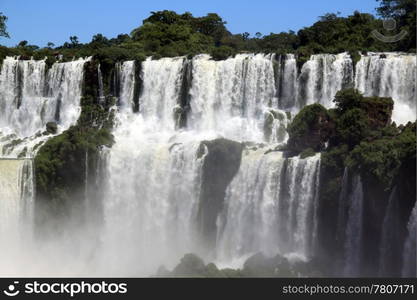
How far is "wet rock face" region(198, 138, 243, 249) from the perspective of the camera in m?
36.7

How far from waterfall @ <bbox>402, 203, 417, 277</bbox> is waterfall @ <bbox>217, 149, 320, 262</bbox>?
5.08 meters

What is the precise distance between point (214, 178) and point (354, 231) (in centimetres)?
794

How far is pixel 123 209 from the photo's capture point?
3966cm

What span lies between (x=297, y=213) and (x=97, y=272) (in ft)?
31.3

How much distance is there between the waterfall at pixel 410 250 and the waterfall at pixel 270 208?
16.7 ft

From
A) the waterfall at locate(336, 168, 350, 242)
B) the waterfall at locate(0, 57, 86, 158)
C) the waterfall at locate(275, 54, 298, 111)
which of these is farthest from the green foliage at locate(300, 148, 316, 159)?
the waterfall at locate(0, 57, 86, 158)

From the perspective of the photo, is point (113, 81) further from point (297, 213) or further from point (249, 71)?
point (297, 213)

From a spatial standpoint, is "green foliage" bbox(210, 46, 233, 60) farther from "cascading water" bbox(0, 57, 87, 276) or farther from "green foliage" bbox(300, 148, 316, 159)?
"green foliage" bbox(300, 148, 316, 159)

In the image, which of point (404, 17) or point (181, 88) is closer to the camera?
point (181, 88)

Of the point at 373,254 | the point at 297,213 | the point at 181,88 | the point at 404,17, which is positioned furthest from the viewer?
the point at 404,17

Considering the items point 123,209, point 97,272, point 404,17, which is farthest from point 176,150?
point 404,17

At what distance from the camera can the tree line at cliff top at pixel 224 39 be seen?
149ft

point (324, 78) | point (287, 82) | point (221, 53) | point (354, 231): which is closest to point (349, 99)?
point (354, 231)

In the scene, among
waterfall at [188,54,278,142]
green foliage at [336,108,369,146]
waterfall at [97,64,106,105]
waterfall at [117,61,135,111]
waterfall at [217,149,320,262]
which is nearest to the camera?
Result: green foliage at [336,108,369,146]
